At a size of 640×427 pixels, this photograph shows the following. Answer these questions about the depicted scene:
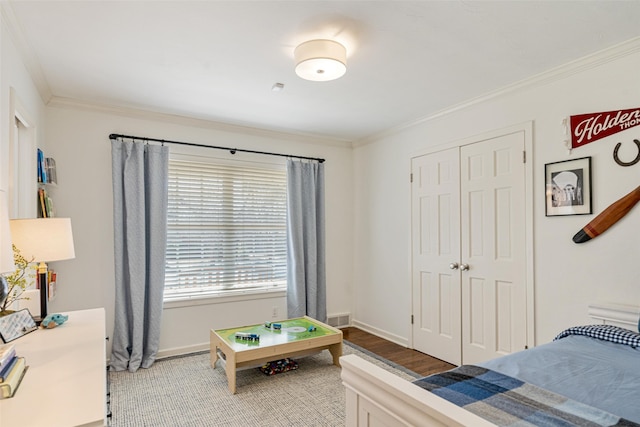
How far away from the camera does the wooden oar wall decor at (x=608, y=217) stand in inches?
89.7

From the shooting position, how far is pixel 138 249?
346 centimetres

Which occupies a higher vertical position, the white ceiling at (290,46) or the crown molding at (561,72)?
the white ceiling at (290,46)

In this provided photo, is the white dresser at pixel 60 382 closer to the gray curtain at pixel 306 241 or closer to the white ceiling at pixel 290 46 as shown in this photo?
the white ceiling at pixel 290 46

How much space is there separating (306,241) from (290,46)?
2.55 m

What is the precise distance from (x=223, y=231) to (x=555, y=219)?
3183mm

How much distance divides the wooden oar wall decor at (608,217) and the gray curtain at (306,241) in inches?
107

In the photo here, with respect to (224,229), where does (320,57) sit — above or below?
above

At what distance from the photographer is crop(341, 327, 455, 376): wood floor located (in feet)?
11.1

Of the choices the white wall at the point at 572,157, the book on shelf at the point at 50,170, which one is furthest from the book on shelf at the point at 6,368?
the white wall at the point at 572,157

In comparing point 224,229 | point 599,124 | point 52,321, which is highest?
point 599,124

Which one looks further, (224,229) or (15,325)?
(224,229)

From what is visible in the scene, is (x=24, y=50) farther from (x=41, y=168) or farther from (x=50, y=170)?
(x=50, y=170)

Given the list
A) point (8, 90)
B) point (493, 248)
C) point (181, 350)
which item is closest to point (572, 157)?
point (493, 248)

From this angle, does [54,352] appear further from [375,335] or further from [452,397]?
[375,335]
